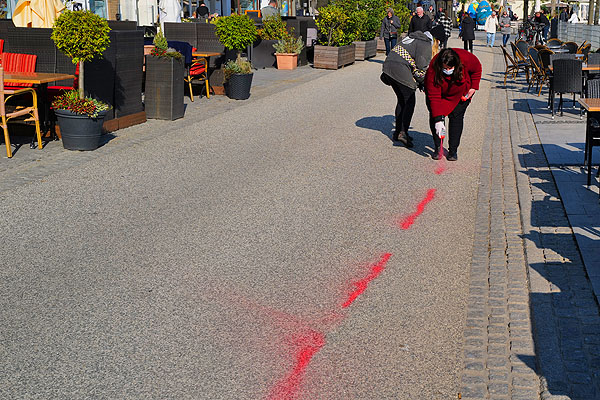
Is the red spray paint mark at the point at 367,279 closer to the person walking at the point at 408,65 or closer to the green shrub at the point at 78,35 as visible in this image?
the person walking at the point at 408,65

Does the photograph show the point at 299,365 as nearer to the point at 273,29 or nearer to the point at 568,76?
the point at 568,76

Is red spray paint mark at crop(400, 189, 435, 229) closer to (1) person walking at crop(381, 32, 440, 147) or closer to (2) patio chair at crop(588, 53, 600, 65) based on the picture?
(1) person walking at crop(381, 32, 440, 147)

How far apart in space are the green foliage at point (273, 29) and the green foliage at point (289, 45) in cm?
19

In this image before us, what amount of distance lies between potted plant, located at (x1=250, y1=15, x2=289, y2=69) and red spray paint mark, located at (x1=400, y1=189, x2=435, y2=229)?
1635cm

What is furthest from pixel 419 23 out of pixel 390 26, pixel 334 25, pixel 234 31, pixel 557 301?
pixel 557 301

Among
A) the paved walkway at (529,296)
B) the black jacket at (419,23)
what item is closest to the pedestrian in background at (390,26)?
the black jacket at (419,23)

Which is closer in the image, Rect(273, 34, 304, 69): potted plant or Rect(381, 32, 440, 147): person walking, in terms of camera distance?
Rect(381, 32, 440, 147): person walking

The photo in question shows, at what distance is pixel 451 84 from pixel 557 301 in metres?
4.94

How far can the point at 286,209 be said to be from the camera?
7773 mm

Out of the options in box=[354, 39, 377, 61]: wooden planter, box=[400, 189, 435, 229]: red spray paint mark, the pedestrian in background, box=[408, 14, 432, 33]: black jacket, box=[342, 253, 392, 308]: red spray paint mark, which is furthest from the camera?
box=[354, 39, 377, 61]: wooden planter

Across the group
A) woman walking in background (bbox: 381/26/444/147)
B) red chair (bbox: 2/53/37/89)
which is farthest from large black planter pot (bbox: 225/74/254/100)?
woman walking in background (bbox: 381/26/444/147)

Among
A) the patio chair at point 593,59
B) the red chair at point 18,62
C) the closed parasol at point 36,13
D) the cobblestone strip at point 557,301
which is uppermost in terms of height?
the closed parasol at point 36,13

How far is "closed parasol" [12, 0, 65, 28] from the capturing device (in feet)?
42.5

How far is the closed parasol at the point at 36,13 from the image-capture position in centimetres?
1297
